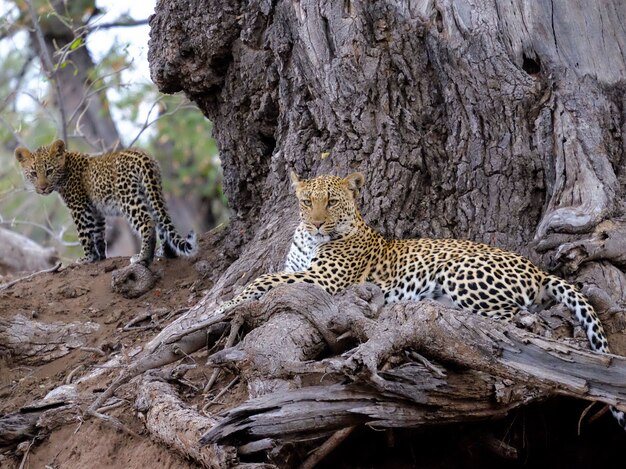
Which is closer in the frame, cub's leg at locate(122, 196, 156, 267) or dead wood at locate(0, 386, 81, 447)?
dead wood at locate(0, 386, 81, 447)

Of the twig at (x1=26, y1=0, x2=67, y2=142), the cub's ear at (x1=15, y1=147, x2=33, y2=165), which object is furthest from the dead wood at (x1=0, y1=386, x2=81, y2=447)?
the twig at (x1=26, y1=0, x2=67, y2=142)

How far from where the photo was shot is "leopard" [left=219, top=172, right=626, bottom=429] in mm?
7273

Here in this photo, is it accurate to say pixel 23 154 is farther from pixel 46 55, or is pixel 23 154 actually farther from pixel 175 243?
pixel 175 243

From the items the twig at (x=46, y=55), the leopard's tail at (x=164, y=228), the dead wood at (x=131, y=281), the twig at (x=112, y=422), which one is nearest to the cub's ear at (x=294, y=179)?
the leopard's tail at (x=164, y=228)

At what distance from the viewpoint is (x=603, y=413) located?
23.1 ft

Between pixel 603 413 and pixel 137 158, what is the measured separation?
21.0 ft

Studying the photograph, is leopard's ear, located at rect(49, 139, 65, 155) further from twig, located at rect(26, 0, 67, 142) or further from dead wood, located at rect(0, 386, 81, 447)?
dead wood, located at rect(0, 386, 81, 447)

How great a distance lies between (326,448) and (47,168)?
6563 millimetres

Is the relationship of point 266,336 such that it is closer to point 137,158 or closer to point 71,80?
point 137,158

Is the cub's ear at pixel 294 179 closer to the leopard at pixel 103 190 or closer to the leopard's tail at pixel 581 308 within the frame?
the leopard at pixel 103 190

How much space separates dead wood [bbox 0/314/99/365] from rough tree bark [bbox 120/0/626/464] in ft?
4.41

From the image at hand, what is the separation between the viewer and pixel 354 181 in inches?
328

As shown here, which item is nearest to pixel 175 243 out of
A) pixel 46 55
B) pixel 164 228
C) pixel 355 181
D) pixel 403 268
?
pixel 164 228

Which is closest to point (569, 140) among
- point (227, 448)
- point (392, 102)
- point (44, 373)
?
point (392, 102)
